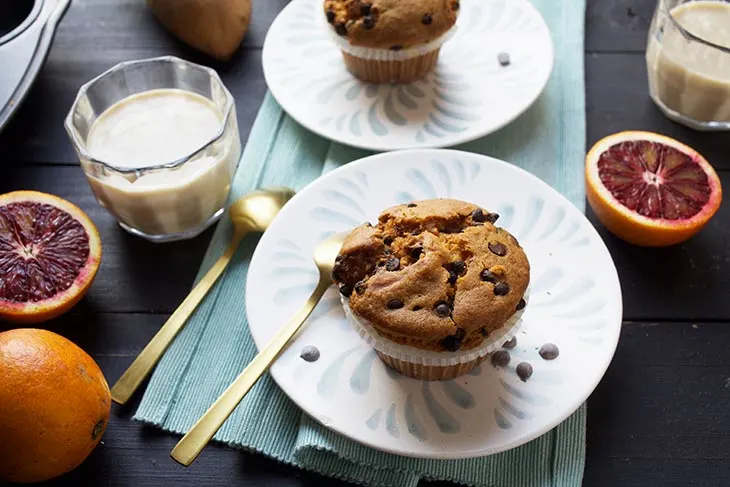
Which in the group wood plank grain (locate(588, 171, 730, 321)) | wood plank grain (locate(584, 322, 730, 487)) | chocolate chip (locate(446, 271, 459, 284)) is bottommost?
wood plank grain (locate(584, 322, 730, 487))

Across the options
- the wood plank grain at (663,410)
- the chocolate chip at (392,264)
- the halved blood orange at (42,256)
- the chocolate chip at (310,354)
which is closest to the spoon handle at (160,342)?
the halved blood orange at (42,256)

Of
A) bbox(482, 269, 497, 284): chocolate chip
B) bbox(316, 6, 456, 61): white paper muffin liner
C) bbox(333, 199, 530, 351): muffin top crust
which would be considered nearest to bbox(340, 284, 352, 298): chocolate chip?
bbox(333, 199, 530, 351): muffin top crust

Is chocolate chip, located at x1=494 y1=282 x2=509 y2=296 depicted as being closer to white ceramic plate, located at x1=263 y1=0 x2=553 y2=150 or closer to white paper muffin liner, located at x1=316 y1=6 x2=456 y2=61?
white ceramic plate, located at x1=263 y1=0 x2=553 y2=150

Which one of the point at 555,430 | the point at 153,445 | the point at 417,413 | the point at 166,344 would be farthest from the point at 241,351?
the point at 555,430

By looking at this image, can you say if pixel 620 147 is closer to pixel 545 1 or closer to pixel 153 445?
pixel 545 1

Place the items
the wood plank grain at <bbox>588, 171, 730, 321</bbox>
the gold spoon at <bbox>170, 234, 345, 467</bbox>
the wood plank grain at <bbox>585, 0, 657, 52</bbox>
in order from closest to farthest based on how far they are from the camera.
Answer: the gold spoon at <bbox>170, 234, 345, 467</bbox>, the wood plank grain at <bbox>588, 171, 730, 321</bbox>, the wood plank grain at <bbox>585, 0, 657, 52</bbox>

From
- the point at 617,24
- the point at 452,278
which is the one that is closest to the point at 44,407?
the point at 452,278

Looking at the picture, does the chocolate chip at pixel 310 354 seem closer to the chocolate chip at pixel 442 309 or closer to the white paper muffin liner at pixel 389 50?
the chocolate chip at pixel 442 309
